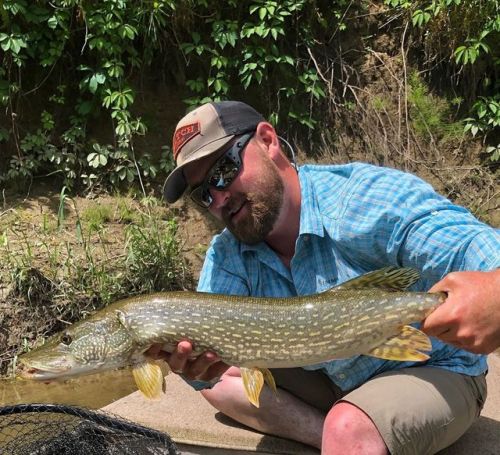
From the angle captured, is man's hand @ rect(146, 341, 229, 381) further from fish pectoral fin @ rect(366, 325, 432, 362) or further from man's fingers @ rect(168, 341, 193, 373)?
fish pectoral fin @ rect(366, 325, 432, 362)

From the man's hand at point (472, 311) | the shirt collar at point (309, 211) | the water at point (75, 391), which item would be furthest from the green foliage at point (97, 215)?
the man's hand at point (472, 311)

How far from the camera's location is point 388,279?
2523mm

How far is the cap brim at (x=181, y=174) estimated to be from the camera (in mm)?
2953

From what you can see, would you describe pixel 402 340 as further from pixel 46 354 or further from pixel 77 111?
pixel 77 111

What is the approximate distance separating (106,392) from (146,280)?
Answer: 1026 millimetres

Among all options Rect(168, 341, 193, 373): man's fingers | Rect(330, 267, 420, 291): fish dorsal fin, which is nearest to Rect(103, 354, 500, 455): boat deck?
Rect(168, 341, 193, 373): man's fingers

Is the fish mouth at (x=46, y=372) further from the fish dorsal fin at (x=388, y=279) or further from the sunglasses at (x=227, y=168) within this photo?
the fish dorsal fin at (x=388, y=279)

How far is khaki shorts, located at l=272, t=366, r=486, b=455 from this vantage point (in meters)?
2.51

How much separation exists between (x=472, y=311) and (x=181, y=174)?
5.25 feet

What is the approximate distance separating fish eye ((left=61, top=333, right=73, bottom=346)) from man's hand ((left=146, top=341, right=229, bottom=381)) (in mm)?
351

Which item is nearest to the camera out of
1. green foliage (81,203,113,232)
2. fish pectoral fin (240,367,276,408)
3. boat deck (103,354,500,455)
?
fish pectoral fin (240,367,276,408)

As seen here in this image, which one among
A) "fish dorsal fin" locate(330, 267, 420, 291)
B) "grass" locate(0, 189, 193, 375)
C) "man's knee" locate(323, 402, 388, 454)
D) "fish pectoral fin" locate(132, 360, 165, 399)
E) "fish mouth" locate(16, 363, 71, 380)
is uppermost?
"fish dorsal fin" locate(330, 267, 420, 291)

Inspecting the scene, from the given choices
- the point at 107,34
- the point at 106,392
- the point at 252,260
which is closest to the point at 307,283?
the point at 252,260

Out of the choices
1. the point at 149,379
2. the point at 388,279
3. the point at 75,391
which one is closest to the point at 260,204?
the point at 388,279
